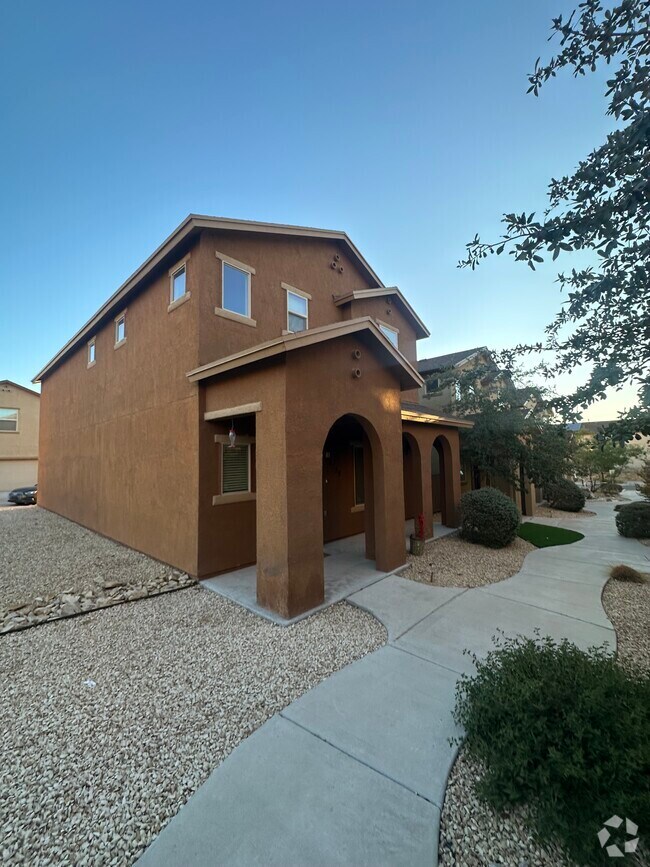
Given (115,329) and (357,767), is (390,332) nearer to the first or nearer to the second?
(115,329)

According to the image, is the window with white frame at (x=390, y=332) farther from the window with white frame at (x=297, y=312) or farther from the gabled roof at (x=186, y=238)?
the window with white frame at (x=297, y=312)

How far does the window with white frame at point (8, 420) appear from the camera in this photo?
2717 cm

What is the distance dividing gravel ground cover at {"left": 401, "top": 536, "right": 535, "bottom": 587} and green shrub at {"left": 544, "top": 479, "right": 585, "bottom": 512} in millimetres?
8757

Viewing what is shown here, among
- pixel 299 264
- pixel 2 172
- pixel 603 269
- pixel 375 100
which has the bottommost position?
pixel 603 269

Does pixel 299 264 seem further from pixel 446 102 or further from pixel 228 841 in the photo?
pixel 228 841

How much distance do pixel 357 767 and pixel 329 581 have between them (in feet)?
14.4

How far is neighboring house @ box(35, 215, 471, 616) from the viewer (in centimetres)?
602

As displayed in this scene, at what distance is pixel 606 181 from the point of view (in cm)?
304

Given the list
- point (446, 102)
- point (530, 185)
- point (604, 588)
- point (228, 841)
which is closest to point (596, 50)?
A: point (530, 185)

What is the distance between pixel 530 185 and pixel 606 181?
1.02 metres

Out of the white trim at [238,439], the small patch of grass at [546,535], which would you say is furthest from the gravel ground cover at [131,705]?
the small patch of grass at [546,535]

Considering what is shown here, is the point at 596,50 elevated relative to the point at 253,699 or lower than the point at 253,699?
elevated

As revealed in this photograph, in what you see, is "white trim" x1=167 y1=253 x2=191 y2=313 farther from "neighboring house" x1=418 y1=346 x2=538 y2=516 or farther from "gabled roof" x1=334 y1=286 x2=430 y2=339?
"neighboring house" x1=418 y1=346 x2=538 y2=516

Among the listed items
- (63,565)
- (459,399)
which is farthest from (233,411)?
(459,399)
